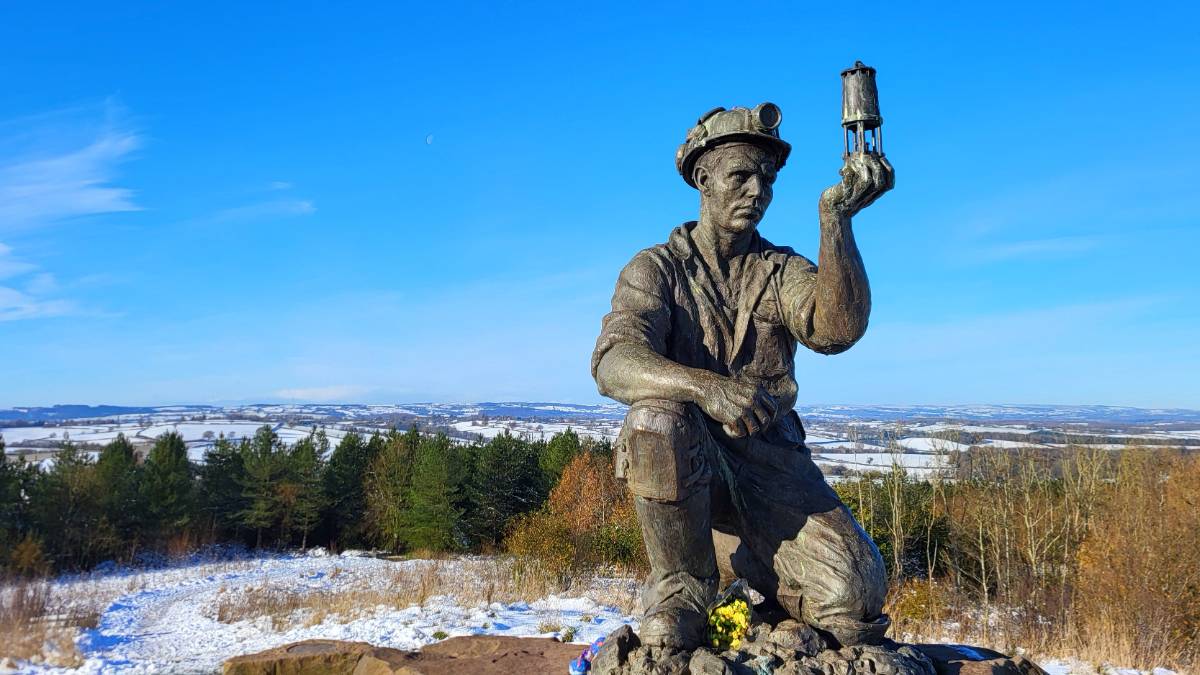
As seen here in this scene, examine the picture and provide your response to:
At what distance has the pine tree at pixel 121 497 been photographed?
35906 millimetres

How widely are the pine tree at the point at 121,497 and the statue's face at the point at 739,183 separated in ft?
131

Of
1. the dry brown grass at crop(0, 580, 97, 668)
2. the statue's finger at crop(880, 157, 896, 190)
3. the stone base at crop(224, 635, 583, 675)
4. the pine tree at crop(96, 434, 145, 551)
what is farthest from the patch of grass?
the pine tree at crop(96, 434, 145, 551)

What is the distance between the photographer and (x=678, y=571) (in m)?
3.59

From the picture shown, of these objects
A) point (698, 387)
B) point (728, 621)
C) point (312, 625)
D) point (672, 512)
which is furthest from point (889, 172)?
point (312, 625)

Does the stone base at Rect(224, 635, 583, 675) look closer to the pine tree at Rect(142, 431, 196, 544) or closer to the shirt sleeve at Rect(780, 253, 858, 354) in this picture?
the shirt sleeve at Rect(780, 253, 858, 354)

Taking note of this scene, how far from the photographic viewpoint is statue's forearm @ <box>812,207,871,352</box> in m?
3.33

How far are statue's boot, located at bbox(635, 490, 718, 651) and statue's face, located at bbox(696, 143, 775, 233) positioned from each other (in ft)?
4.46

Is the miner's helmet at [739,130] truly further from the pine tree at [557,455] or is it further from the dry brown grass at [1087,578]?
the pine tree at [557,455]

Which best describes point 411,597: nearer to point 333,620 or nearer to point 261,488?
point 333,620

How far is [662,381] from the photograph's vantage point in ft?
11.0

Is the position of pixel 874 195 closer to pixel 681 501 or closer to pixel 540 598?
pixel 681 501

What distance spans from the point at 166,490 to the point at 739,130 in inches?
1602

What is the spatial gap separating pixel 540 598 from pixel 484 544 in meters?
22.8

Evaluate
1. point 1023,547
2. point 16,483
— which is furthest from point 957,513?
point 16,483
